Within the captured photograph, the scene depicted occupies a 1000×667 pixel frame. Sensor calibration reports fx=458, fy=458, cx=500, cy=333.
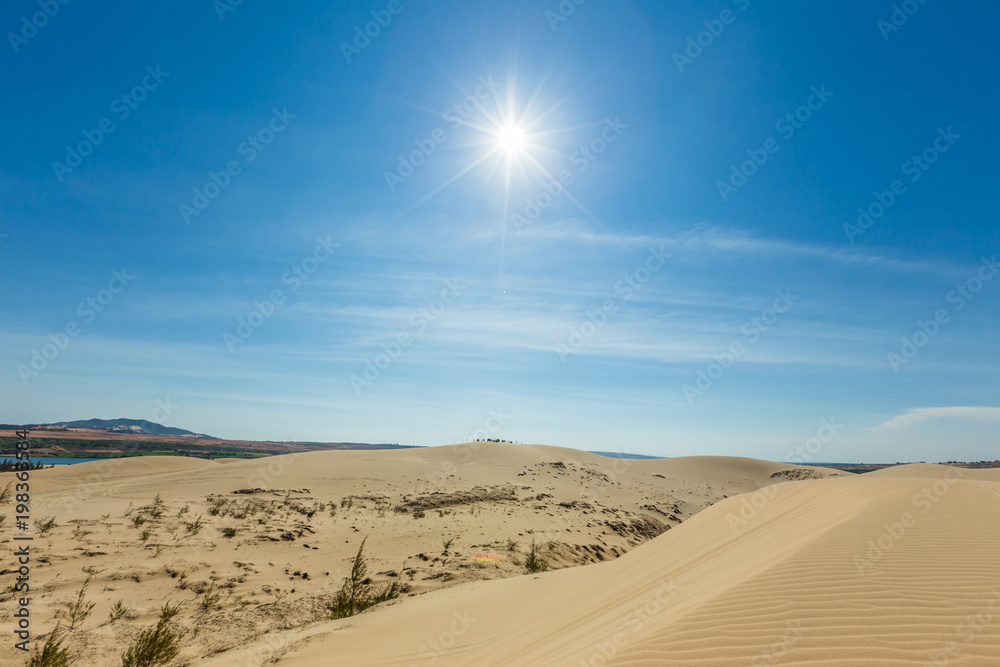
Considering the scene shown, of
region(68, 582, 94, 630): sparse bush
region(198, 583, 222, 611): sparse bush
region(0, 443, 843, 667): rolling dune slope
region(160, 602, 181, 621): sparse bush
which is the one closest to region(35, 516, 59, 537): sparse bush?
region(0, 443, 843, 667): rolling dune slope

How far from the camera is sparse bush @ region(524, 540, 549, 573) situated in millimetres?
A: 9203

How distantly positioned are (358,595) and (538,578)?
2.88 m

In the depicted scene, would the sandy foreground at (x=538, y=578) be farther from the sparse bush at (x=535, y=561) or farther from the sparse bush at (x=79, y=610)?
the sparse bush at (x=535, y=561)

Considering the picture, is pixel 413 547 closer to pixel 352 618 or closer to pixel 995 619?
pixel 352 618

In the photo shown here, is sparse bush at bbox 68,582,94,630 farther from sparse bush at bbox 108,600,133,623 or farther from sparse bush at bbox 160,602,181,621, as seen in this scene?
sparse bush at bbox 160,602,181,621

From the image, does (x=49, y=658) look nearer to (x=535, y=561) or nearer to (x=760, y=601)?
(x=760, y=601)

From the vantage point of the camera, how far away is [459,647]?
194 inches

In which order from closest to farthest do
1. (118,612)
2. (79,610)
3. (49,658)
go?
(49,658) < (79,610) < (118,612)

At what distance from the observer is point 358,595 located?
7.09m

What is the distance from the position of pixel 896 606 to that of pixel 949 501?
16.9ft

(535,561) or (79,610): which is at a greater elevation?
(535,561)

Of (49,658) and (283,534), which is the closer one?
(49,658)

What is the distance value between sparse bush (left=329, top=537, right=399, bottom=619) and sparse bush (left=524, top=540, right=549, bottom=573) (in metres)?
2.81

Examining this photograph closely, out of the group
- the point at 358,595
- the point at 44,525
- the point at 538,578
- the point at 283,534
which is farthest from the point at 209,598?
the point at 44,525
